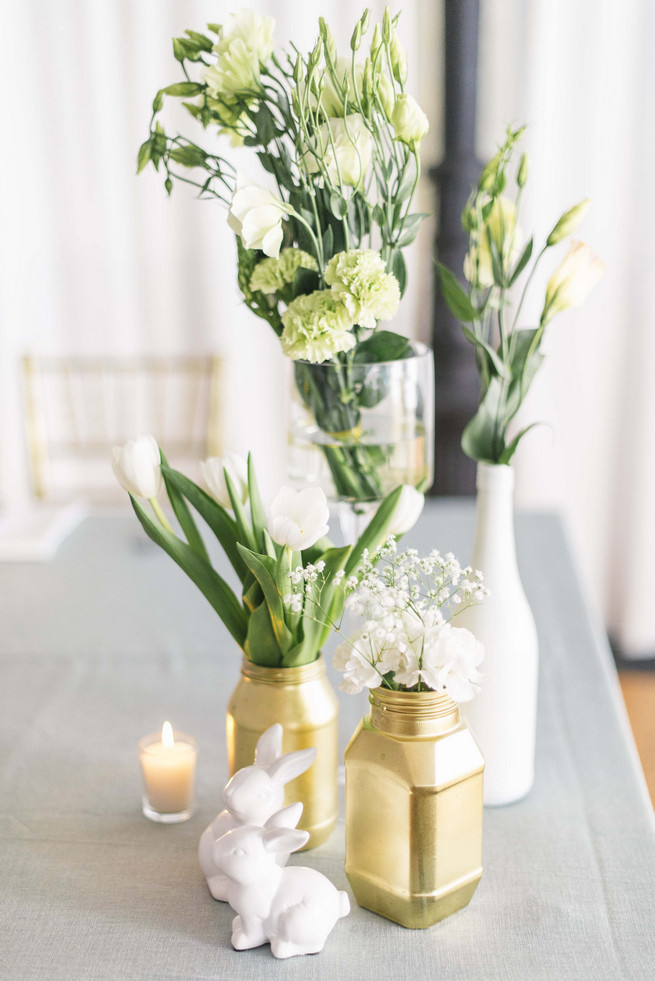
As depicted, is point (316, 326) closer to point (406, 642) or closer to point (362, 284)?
point (362, 284)

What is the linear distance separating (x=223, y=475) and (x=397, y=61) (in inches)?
14.1

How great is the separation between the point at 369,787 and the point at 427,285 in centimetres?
191

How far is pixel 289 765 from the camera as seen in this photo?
0.66 meters

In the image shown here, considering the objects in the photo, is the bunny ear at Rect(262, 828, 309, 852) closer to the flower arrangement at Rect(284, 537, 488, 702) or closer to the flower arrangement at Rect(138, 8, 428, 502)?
the flower arrangement at Rect(284, 537, 488, 702)

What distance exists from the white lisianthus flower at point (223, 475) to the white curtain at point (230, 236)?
1.53 metres

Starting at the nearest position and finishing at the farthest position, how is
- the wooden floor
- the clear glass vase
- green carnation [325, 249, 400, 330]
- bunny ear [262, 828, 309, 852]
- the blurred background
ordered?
bunny ear [262, 828, 309, 852], green carnation [325, 249, 400, 330], the clear glass vase, the wooden floor, the blurred background

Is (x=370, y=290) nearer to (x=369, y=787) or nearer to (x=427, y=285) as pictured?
(x=369, y=787)

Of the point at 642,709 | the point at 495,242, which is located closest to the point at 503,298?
the point at 495,242

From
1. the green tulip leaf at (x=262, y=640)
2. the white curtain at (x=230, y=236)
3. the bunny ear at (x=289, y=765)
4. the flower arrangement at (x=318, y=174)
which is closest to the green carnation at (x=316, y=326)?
the flower arrangement at (x=318, y=174)

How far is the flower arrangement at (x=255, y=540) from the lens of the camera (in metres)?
0.70

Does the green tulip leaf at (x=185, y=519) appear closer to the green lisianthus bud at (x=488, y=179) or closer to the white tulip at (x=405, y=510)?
the white tulip at (x=405, y=510)

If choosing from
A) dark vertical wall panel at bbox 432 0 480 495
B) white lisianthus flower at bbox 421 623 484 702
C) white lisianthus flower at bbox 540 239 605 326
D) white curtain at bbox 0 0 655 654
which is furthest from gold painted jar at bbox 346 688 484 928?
dark vertical wall panel at bbox 432 0 480 495

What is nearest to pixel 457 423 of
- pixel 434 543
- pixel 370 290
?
pixel 434 543

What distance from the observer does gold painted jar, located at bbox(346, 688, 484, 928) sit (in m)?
0.65
